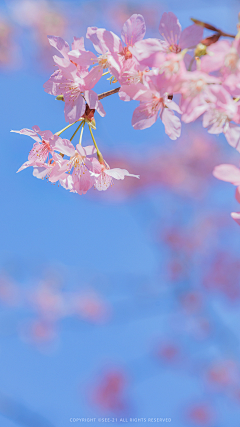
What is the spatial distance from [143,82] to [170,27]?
0.23 metres

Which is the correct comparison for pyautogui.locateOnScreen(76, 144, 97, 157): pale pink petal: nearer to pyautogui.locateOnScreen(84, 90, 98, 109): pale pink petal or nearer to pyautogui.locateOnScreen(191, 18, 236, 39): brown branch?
pyautogui.locateOnScreen(84, 90, 98, 109): pale pink petal

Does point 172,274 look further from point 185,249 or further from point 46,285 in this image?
point 46,285

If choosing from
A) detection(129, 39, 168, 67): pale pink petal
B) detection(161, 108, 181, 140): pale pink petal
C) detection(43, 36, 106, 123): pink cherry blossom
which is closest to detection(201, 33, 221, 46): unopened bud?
detection(129, 39, 168, 67): pale pink petal

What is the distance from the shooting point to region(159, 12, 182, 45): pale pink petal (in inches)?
37.6

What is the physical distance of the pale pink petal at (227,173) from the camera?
83 centimetres

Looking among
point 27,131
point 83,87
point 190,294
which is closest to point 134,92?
point 83,87

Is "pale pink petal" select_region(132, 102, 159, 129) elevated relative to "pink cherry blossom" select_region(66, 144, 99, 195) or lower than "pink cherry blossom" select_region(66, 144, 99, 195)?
elevated

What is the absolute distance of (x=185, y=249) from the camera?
24.3 feet

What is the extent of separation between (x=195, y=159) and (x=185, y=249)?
7.46 ft

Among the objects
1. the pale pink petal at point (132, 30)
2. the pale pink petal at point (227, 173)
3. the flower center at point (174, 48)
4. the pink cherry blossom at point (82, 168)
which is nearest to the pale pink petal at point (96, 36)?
the pale pink petal at point (132, 30)

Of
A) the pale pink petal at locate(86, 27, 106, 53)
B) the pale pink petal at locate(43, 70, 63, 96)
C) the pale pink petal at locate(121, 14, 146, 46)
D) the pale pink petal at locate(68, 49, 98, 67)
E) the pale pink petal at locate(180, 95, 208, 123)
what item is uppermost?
the pale pink petal at locate(121, 14, 146, 46)

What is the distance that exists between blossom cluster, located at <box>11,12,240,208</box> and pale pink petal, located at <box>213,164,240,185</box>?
0.13 m

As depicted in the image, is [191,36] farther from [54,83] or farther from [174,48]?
[54,83]

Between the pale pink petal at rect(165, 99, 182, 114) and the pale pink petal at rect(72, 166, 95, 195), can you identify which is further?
the pale pink petal at rect(72, 166, 95, 195)
